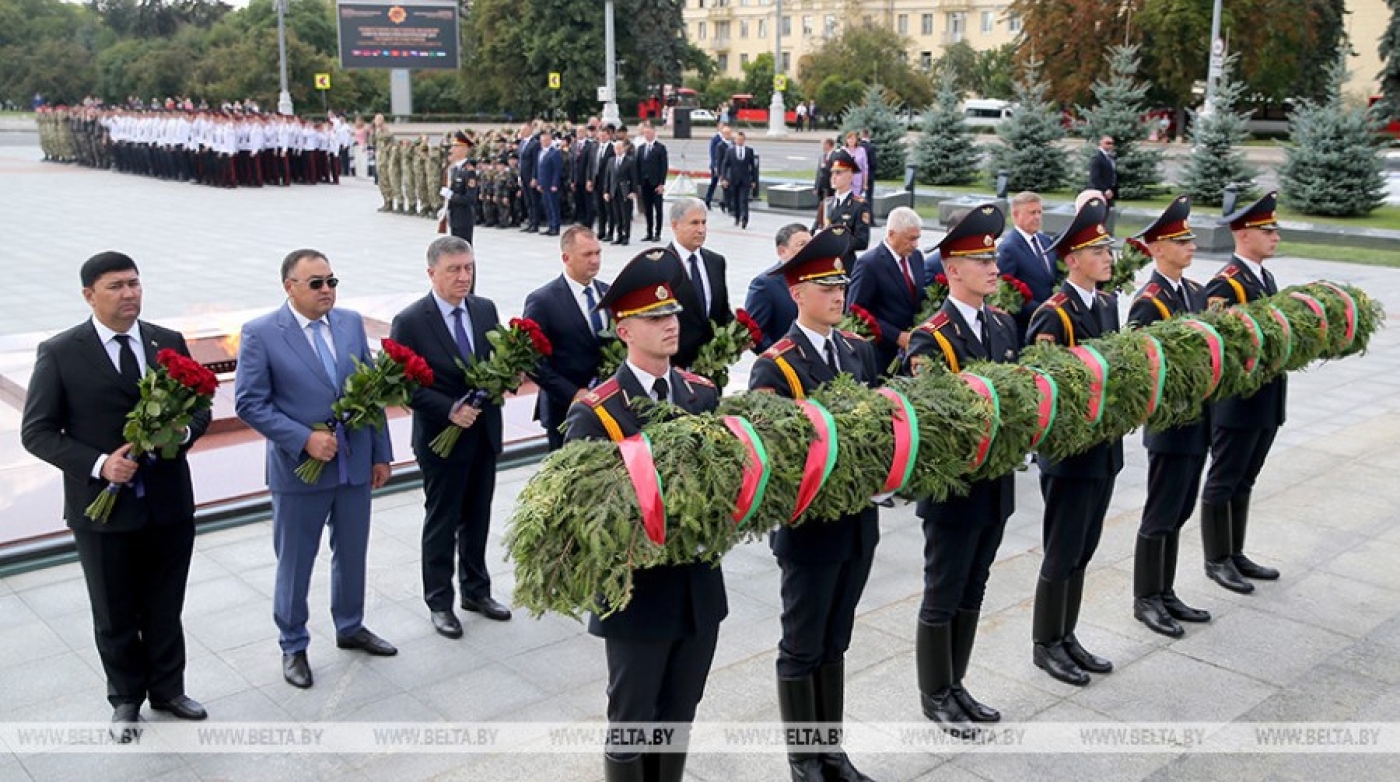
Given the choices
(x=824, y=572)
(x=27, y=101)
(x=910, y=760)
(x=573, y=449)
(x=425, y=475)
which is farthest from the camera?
(x=27, y=101)

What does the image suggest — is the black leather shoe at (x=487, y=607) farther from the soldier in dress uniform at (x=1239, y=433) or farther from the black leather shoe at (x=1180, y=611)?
the soldier in dress uniform at (x=1239, y=433)

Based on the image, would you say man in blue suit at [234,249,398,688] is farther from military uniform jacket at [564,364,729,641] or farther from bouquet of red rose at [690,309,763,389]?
military uniform jacket at [564,364,729,641]

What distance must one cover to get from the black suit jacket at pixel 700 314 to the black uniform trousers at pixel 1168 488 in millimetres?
2539

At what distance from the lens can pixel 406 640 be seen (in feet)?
20.5

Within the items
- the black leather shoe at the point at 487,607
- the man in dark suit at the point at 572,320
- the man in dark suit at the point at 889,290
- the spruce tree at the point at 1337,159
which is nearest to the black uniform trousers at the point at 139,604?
the black leather shoe at the point at 487,607

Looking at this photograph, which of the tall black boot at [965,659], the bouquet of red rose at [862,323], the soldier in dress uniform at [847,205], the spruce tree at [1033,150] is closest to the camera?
the tall black boot at [965,659]

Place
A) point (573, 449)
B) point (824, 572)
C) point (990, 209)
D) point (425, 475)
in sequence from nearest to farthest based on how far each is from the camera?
point (573, 449), point (824, 572), point (990, 209), point (425, 475)

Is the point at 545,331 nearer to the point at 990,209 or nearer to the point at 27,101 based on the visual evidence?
the point at 990,209

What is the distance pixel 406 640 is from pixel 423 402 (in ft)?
3.96

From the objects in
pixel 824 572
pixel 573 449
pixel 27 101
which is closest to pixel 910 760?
pixel 824 572

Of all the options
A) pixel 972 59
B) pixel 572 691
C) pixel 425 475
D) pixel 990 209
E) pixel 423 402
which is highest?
pixel 972 59

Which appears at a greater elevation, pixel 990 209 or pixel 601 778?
pixel 990 209

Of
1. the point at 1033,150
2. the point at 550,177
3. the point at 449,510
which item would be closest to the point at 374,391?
the point at 449,510

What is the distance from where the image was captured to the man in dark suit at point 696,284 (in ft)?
24.2
